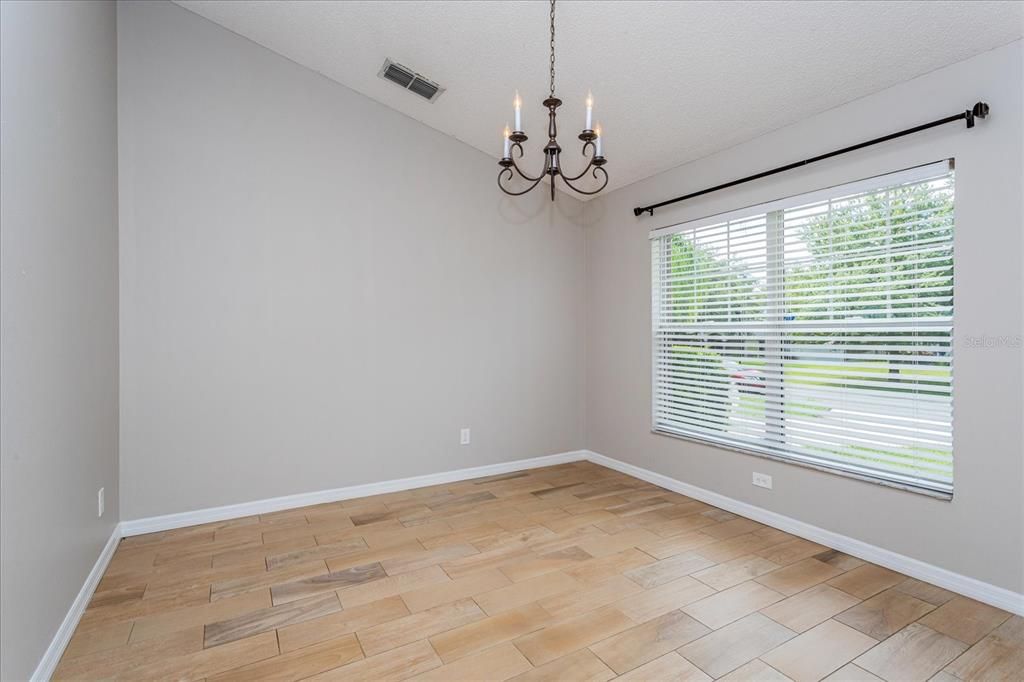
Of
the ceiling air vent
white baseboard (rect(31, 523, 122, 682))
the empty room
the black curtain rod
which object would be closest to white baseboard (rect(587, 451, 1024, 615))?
the empty room

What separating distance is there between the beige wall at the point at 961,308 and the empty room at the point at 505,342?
0.05 ft

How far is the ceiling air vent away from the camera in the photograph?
3338 millimetres

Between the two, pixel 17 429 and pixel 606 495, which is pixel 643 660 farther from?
pixel 17 429

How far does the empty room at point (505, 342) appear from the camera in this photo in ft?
6.35

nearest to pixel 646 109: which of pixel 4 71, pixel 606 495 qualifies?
pixel 606 495

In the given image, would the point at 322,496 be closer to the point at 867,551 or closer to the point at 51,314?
the point at 51,314

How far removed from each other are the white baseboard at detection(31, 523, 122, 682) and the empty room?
0.02 metres

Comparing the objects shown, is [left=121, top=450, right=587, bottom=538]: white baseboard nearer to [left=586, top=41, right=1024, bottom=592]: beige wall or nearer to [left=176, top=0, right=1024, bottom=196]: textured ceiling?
[left=586, top=41, right=1024, bottom=592]: beige wall

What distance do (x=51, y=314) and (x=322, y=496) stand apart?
6.90ft

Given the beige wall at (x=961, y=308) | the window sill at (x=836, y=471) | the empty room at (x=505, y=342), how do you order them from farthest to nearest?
the window sill at (x=836, y=471) → the beige wall at (x=961, y=308) → the empty room at (x=505, y=342)

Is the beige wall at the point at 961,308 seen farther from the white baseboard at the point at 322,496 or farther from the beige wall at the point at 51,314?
the beige wall at the point at 51,314

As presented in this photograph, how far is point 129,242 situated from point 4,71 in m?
1.68

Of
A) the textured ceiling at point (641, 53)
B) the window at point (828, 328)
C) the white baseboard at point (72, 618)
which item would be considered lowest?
the white baseboard at point (72, 618)

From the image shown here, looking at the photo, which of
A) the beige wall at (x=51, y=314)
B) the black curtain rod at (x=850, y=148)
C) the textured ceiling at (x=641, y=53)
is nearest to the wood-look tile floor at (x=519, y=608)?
the beige wall at (x=51, y=314)
